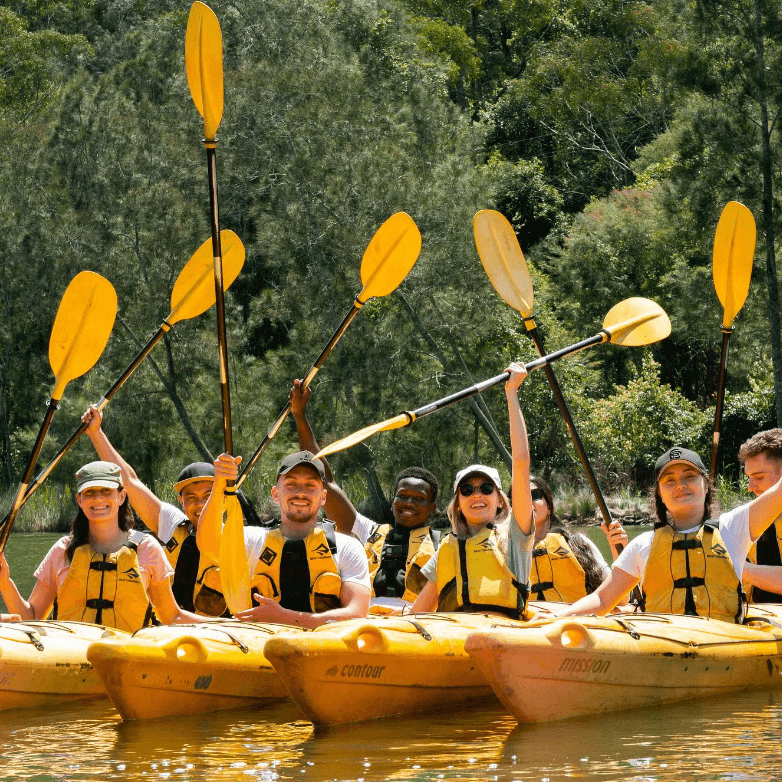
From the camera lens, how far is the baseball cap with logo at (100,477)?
5336 millimetres

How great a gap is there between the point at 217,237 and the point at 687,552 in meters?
2.39

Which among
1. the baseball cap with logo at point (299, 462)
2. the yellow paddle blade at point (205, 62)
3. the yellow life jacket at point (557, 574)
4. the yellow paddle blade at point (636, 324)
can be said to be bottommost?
the yellow life jacket at point (557, 574)

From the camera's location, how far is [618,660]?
505 centimetres

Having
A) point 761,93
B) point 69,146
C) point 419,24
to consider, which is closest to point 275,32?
point 69,146

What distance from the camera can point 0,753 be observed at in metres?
4.82

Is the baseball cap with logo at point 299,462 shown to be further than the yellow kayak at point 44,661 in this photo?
No

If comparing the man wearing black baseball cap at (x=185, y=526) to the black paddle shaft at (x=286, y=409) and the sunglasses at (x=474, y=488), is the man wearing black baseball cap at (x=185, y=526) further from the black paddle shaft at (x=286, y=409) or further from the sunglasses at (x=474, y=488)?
the sunglasses at (x=474, y=488)

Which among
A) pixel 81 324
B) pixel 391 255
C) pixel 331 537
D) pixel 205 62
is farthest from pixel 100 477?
pixel 391 255

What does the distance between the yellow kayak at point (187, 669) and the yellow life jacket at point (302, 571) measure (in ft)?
0.51

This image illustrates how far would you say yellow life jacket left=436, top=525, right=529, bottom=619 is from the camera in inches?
209

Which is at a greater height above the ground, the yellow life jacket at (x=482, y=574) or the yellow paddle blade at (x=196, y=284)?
the yellow paddle blade at (x=196, y=284)

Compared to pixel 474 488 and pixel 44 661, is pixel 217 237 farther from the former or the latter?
pixel 44 661

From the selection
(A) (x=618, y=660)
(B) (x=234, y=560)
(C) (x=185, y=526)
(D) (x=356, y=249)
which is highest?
(D) (x=356, y=249)

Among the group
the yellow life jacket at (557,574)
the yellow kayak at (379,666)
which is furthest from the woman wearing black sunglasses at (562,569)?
the yellow kayak at (379,666)
